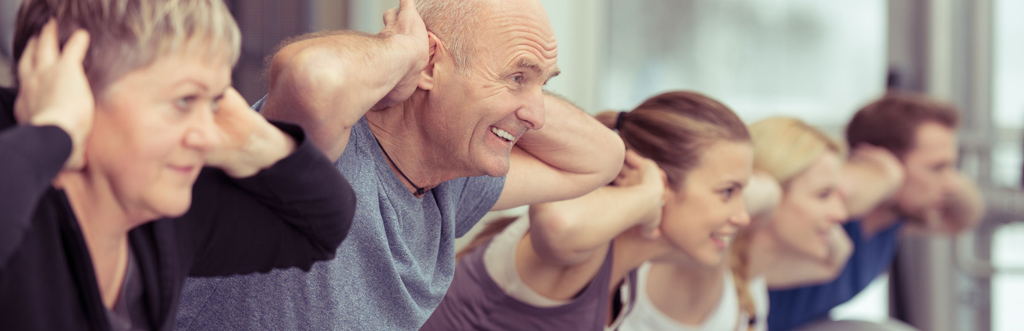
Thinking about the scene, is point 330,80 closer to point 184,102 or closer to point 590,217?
point 184,102

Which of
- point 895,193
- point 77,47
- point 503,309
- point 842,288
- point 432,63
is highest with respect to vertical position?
point 77,47

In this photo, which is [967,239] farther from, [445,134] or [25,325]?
[25,325]

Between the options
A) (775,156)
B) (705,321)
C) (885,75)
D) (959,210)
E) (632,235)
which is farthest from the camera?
(885,75)

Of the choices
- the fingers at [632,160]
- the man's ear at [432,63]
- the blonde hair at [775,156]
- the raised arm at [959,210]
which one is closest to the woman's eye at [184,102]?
the man's ear at [432,63]

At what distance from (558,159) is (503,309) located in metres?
0.28

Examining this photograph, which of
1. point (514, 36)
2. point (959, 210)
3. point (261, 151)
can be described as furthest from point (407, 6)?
point (959, 210)

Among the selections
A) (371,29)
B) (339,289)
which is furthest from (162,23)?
(371,29)

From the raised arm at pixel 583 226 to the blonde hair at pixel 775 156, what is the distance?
0.45 m

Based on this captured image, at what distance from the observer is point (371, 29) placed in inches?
69.0

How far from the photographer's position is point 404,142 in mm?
916

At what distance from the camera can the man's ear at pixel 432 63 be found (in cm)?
89

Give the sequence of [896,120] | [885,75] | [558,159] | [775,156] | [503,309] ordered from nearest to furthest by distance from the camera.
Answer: [558,159] < [503,309] < [775,156] < [896,120] < [885,75]

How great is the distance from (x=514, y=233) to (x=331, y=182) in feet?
2.30

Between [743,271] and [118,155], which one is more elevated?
[118,155]
